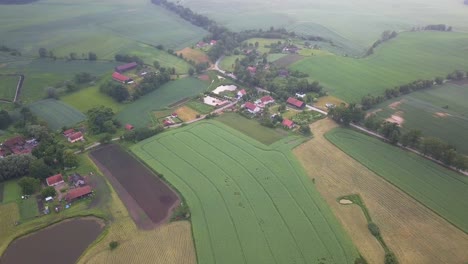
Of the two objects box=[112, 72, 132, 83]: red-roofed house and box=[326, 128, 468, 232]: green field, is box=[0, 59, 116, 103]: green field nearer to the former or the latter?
box=[112, 72, 132, 83]: red-roofed house

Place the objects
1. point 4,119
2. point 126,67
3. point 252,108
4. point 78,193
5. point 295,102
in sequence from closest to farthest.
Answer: point 78,193, point 4,119, point 252,108, point 295,102, point 126,67

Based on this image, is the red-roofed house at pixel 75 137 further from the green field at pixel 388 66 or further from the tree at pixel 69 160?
the green field at pixel 388 66

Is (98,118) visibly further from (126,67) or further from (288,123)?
(288,123)

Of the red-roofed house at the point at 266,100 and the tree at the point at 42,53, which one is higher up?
the red-roofed house at the point at 266,100

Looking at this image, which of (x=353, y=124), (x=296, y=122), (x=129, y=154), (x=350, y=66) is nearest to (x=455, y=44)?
(x=350, y=66)

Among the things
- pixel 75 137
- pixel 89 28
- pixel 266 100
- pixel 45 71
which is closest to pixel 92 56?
pixel 45 71

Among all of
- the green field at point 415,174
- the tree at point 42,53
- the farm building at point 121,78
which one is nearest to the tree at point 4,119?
the farm building at point 121,78
